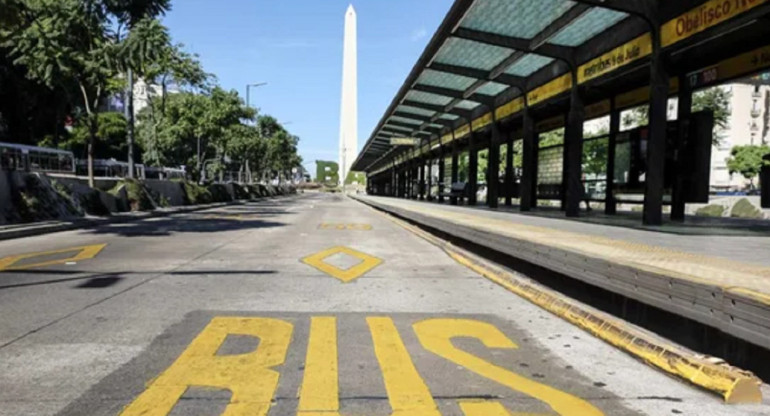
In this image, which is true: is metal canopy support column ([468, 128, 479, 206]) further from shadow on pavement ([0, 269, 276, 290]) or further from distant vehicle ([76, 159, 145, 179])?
distant vehicle ([76, 159, 145, 179])

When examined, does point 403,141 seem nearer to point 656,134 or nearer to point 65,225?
point 65,225

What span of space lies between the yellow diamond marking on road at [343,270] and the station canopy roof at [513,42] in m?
7.45

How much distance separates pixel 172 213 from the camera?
26.7 meters

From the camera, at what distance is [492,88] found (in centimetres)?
2472

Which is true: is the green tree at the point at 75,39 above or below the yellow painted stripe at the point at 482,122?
above

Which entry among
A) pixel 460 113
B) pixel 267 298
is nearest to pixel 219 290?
pixel 267 298

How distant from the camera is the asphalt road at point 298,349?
143 inches

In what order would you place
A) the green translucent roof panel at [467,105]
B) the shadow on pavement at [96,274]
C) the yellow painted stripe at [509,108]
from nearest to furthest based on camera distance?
the shadow on pavement at [96,274] → the yellow painted stripe at [509,108] → the green translucent roof panel at [467,105]

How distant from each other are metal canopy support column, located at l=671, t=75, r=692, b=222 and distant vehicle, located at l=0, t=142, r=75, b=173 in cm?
3613

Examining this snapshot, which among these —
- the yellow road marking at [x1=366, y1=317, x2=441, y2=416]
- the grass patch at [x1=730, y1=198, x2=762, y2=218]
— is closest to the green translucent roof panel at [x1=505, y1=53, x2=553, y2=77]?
the grass patch at [x1=730, y1=198, x2=762, y2=218]

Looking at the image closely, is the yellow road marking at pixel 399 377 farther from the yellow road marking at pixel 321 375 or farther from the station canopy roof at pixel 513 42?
the station canopy roof at pixel 513 42

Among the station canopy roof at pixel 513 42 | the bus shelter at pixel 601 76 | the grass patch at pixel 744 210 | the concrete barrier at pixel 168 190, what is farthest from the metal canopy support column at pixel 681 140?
the concrete barrier at pixel 168 190

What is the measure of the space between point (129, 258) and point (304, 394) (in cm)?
824

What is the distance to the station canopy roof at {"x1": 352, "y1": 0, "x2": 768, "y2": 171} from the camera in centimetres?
1431
